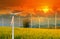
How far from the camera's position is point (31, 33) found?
12.4 ft

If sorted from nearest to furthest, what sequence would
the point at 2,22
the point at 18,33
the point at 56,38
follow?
the point at 56,38, the point at 18,33, the point at 2,22

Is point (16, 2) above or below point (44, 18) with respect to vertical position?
above

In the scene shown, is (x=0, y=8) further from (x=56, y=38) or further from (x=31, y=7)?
(x=56, y=38)

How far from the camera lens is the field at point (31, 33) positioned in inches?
145

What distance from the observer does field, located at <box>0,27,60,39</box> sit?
3688mm

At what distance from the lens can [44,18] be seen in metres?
3.89

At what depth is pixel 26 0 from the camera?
4109 millimetres

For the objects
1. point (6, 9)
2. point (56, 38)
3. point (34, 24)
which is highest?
point (6, 9)

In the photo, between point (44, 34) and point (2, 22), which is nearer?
point (44, 34)

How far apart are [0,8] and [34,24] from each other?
2.82 ft

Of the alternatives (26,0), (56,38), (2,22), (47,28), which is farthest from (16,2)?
(56,38)

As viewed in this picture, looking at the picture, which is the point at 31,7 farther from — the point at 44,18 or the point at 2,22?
the point at 2,22

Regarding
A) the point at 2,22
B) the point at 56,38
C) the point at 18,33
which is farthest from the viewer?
the point at 2,22

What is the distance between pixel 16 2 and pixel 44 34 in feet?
3.16
